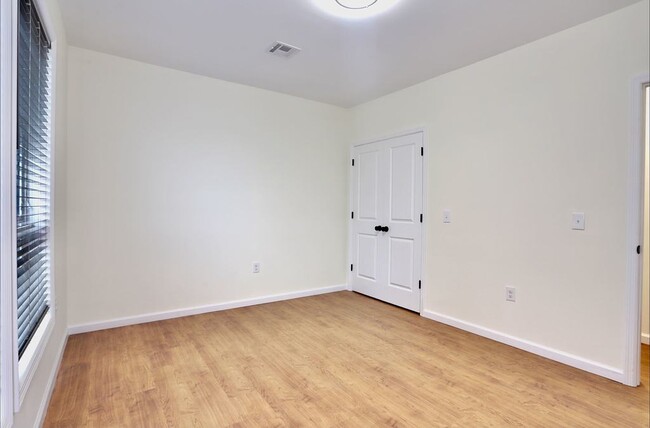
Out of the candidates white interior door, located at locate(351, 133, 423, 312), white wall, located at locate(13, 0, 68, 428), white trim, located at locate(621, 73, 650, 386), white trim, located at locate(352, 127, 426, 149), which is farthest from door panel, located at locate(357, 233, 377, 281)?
white wall, located at locate(13, 0, 68, 428)

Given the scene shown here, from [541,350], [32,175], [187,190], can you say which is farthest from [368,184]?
[32,175]

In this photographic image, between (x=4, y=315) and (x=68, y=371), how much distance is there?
1.50 meters

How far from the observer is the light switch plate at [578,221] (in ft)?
7.80

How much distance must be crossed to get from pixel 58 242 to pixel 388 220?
3.06 metres

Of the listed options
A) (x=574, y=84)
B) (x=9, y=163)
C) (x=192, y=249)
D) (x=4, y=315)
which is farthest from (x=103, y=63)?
(x=574, y=84)

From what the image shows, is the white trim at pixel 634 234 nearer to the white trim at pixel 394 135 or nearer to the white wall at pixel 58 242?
the white trim at pixel 394 135

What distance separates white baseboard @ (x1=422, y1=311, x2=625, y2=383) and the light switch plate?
91cm

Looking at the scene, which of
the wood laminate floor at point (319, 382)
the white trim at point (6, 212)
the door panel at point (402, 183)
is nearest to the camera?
the white trim at point (6, 212)

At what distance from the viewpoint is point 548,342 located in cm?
256

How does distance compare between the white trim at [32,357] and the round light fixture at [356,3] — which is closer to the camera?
the white trim at [32,357]

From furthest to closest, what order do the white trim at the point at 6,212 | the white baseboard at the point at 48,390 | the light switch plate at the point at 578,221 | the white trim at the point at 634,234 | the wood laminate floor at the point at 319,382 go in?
the light switch plate at the point at 578,221
the white trim at the point at 634,234
the wood laminate floor at the point at 319,382
the white baseboard at the point at 48,390
the white trim at the point at 6,212

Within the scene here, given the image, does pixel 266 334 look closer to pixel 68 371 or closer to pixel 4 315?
pixel 68 371

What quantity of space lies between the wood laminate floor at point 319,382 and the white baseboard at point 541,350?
0.21ft

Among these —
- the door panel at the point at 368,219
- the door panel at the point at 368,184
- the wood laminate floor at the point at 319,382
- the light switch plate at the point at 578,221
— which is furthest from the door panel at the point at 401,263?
the light switch plate at the point at 578,221
